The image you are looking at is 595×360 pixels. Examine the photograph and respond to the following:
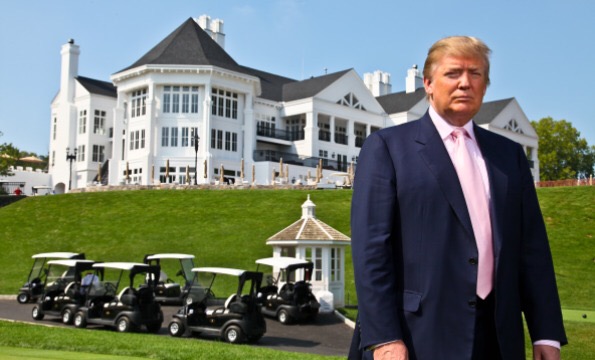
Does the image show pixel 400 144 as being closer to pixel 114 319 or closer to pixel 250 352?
pixel 250 352

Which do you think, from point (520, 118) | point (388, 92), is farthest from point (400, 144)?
point (388, 92)

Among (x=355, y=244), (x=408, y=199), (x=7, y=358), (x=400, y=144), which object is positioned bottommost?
(x=7, y=358)

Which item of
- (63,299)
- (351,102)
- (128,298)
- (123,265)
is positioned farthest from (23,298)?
(351,102)

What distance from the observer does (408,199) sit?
10.4ft

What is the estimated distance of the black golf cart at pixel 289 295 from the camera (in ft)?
64.7

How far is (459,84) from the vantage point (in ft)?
10.7

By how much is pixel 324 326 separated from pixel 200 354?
784 cm

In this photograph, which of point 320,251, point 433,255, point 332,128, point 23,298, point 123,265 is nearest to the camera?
point 433,255

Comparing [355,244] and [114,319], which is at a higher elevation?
[355,244]

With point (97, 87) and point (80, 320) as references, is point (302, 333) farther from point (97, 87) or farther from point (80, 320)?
point (97, 87)

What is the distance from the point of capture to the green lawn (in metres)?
28.5

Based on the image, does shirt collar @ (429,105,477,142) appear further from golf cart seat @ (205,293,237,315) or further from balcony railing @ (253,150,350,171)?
balcony railing @ (253,150,350,171)

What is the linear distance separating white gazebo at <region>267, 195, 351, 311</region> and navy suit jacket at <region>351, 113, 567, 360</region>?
18941 mm

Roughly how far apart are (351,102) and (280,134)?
28.4 ft
